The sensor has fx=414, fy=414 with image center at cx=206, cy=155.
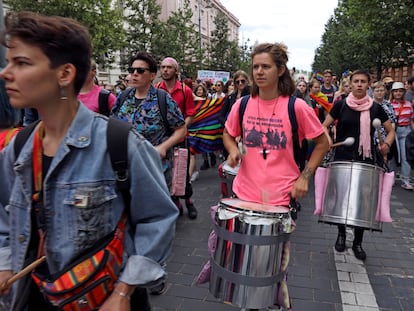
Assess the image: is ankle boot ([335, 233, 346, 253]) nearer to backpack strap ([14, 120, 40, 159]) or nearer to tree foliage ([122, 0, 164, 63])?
backpack strap ([14, 120, 40, 159])

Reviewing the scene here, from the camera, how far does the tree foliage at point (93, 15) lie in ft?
59.6

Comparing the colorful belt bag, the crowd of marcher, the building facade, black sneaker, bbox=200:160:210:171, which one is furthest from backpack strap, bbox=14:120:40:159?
the building facade

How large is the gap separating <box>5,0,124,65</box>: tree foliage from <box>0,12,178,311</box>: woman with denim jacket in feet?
55.7

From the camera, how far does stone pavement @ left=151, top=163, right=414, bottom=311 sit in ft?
10.8

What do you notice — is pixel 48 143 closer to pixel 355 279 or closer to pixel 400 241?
pixel 355 279

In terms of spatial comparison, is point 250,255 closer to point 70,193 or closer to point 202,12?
point 70,193

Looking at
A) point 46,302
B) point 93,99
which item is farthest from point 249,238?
point 93,99

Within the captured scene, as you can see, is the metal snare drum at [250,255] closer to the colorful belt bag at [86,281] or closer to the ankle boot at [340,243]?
the colorful belt bag at [86,281]

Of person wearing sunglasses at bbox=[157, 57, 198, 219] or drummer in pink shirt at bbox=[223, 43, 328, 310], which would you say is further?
person wearing sunglasses at bbox=[157, 57, 198, 219]

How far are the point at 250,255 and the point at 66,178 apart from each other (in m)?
1.19

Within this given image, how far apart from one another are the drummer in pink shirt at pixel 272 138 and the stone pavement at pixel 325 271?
40.2 inches

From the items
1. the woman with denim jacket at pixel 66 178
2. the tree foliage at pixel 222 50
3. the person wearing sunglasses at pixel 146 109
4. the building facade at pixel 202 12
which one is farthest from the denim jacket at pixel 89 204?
the tree foliage at pixel 222 50

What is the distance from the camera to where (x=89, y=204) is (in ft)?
4.66

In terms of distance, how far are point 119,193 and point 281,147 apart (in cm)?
163
